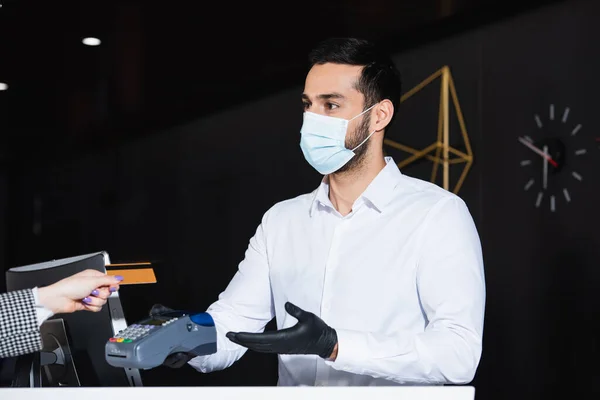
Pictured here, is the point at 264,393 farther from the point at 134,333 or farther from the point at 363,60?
the point at 363,60

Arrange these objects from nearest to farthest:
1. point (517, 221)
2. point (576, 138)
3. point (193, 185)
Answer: point (576, 138), point (517, 221), point (193, 185)

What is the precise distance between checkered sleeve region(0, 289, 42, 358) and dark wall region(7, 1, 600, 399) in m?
2.51

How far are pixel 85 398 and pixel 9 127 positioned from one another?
4.26 m

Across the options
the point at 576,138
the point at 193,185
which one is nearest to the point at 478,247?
the point at 576,138

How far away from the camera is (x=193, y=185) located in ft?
16.6

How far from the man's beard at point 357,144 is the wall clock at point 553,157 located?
160cm

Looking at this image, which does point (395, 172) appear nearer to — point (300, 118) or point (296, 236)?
point (296, 236)

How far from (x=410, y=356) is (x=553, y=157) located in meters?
2.12

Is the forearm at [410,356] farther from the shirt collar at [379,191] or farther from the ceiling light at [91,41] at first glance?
the ceiling light at [91,41]

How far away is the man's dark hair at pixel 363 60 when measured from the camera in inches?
85.4

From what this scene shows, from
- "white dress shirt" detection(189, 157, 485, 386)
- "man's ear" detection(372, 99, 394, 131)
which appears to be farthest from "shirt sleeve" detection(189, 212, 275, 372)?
"man's ear" detection(372, 99, 394, 131)

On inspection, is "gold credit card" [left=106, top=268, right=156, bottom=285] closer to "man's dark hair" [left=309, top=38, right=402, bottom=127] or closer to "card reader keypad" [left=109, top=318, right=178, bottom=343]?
"card reader keypad" [left=109, top=318, right=178, bottom=343]

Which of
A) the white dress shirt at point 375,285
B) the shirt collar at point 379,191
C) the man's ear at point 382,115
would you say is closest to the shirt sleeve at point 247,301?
the white dress shirt at point 375,285

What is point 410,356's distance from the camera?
166 centimetres
